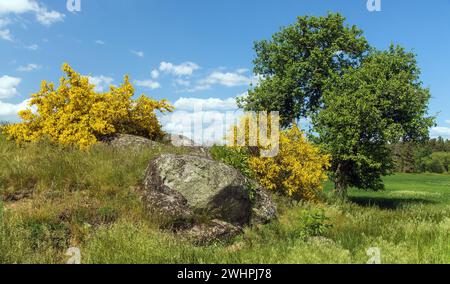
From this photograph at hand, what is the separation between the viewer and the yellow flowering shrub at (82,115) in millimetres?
17734

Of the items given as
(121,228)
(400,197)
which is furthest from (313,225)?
(400,197)

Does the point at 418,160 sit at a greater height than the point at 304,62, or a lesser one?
lesser

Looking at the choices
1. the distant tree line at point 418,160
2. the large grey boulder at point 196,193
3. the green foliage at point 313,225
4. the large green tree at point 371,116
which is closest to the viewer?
the green foliage at point 313,225

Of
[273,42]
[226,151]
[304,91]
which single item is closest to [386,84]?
[304,91]

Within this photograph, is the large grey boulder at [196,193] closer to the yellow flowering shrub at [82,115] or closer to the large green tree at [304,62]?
the yellow flowering shrub at [82,115]

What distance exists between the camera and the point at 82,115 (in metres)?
18.6

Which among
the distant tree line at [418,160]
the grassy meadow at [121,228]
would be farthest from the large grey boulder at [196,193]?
the distant tree line at [418,160]

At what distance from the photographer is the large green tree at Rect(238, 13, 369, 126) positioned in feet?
111

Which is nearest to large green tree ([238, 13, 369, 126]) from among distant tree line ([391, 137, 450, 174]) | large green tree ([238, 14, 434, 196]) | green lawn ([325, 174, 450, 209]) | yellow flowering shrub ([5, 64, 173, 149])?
large green tree ([238, 14, 434, 196])

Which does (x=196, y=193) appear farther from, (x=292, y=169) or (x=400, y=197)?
(x=400, y=197)

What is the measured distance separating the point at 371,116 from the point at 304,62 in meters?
7.35

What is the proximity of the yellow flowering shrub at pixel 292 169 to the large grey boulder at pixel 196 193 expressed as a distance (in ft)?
12.7

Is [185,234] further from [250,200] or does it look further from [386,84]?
[386,84]

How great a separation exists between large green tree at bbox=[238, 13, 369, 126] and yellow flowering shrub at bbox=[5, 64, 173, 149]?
47.6 feet
